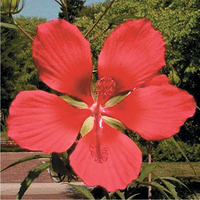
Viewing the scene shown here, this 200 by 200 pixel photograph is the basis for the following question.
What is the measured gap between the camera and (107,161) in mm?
333

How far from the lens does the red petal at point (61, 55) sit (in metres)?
0.33

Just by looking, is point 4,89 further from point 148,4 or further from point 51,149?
point 51,149

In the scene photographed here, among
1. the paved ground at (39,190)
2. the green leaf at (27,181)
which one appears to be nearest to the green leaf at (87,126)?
the green leaf at (27,181)

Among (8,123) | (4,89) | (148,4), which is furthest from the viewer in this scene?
(4,89)

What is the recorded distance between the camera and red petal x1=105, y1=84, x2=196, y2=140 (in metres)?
0.34

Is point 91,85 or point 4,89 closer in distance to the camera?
point 91,85

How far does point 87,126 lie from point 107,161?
5 cm

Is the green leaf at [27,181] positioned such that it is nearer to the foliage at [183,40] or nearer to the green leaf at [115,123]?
the green leaf at [115,123]

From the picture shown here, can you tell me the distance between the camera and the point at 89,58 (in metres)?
0.35

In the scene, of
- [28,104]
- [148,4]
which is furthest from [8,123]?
[148,4]

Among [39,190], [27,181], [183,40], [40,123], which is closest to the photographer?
[40,123]

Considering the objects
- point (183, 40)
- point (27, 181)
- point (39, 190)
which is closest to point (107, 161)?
point (27, 181)

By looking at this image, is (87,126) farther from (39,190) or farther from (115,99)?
(39,190)

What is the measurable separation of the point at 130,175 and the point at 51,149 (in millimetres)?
58
